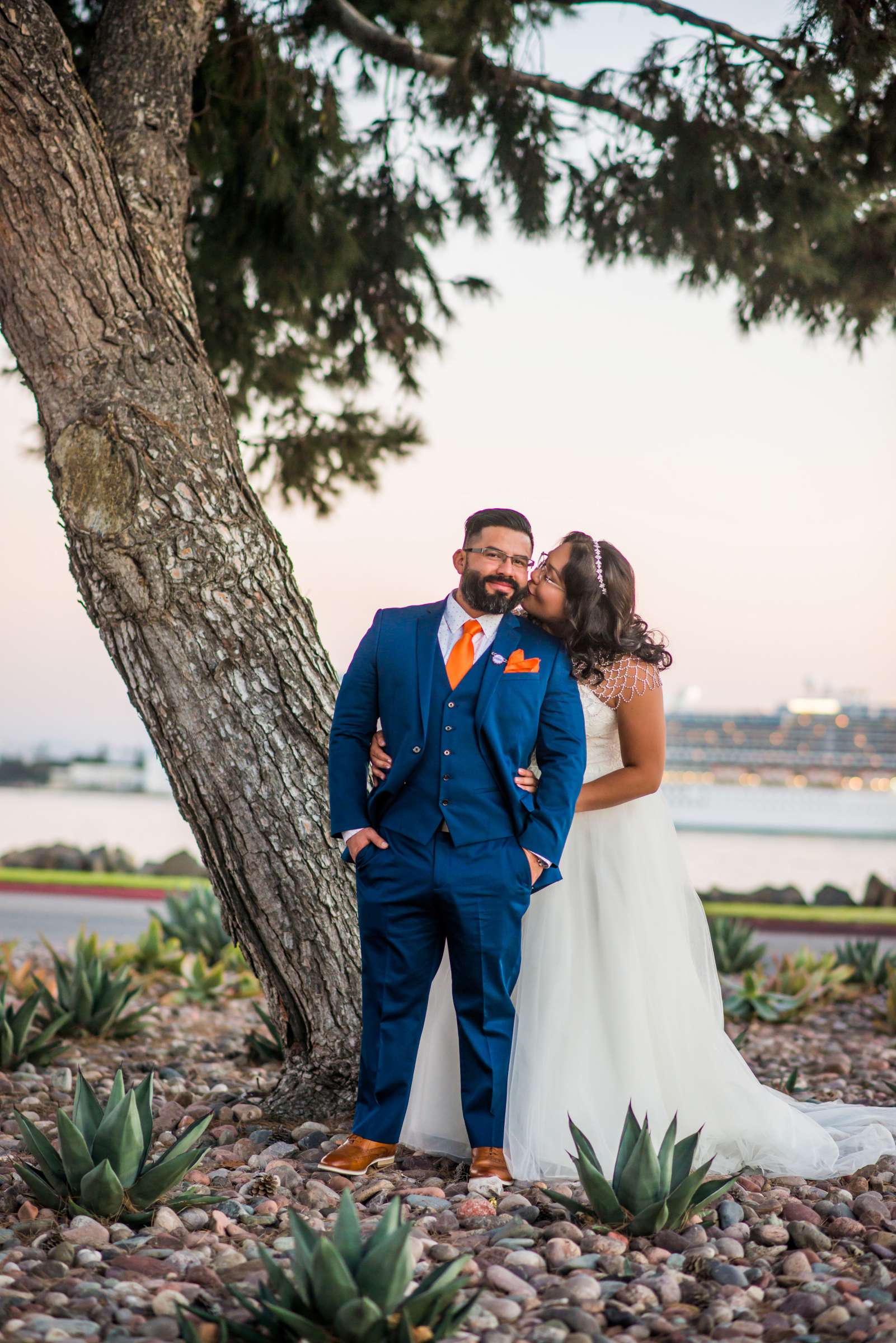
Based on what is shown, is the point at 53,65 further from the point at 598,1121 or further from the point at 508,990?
the point at 598,1121

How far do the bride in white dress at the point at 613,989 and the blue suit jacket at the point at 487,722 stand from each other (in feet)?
0.30

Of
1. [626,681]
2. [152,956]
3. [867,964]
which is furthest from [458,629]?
[867,964]

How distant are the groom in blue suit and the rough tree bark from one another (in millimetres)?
619

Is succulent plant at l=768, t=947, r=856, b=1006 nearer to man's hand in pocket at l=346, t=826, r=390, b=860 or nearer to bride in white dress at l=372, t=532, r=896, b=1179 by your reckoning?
bride in white dress at l=372, t=532, r=896, b=1179

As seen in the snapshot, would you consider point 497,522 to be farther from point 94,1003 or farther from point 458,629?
point 94,1003

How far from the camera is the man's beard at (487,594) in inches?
123

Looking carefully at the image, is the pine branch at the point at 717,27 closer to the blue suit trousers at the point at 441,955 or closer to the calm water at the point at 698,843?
the blue suit trousers at the point at 441,955

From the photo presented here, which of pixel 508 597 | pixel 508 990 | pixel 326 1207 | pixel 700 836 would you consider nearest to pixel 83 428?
pixel 508 597

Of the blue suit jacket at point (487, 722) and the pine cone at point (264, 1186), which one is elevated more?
the blue suit jacket at point (487, 722)

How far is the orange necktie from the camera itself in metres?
3.19

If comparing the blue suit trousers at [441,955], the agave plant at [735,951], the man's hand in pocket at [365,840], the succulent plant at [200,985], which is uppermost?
the man's hand in pocket at [365,840]

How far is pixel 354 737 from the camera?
320 cm

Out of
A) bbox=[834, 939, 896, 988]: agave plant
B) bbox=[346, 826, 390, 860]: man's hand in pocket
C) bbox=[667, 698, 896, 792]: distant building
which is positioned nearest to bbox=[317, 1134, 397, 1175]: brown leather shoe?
bbox=[346, 826, 390, 860]: man's hand in pocket

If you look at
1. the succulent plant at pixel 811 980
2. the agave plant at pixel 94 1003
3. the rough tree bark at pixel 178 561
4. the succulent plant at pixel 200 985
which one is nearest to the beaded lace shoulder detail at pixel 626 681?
the rough tree bark at pixel 178 561
